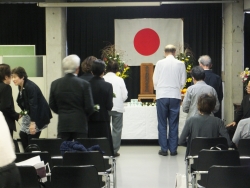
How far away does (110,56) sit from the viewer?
10.3m

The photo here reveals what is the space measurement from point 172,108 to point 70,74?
2.98m

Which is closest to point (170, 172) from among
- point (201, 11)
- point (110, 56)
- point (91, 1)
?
point (110, 56)

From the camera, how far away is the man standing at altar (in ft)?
27.5

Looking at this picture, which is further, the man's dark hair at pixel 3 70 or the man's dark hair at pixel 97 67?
the man's dark hair at pixel 3 70

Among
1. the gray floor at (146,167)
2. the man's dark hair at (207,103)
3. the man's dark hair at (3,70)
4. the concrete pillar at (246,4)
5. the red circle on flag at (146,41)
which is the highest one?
the concrete pillar at (246,4)

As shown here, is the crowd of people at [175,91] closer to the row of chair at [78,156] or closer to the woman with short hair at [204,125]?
the woman with short hair at [204,125]

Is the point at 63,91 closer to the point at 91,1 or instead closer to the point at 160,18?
the point at 91,1

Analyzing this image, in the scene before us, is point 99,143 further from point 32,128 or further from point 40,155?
point 32,128

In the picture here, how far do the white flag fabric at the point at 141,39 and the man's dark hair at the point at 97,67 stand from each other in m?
5.75

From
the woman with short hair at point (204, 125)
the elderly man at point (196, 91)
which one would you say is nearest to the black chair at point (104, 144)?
the woman with short hair at point (204, 125)

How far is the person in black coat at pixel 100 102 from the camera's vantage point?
6.62 meters

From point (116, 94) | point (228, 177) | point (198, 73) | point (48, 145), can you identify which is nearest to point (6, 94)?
point (48, 145)

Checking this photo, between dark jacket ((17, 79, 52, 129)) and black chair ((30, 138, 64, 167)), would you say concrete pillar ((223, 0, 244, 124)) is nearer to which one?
dark jacket ((17, 79, 52, 129))

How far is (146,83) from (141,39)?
1529 millimetres
